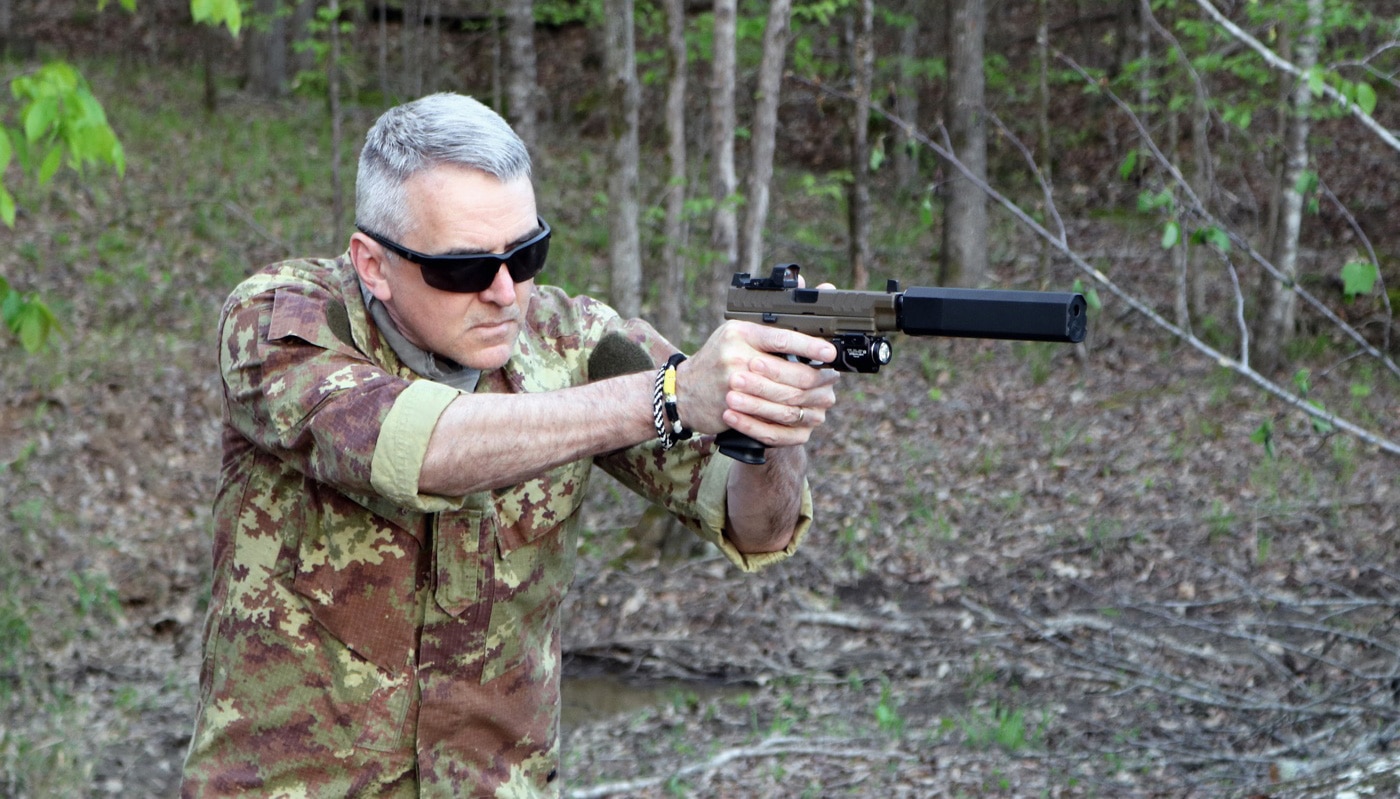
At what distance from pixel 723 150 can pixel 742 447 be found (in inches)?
246

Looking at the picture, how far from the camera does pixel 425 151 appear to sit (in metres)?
2.22

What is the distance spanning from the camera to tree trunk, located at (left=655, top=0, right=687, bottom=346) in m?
8.42

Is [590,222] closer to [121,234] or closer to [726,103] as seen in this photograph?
[121,234]

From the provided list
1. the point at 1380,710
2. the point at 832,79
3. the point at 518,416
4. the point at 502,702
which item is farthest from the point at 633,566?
the point at 832,79

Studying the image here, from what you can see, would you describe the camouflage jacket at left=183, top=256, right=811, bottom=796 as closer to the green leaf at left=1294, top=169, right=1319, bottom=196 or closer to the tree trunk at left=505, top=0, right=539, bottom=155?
the green leaf at left=1294, top=169, right=1319, bottom=196

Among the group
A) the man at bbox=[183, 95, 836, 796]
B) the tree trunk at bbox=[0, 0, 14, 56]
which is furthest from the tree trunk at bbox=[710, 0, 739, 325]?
the tree trunk at bbox=[0, 0, 14, 56]

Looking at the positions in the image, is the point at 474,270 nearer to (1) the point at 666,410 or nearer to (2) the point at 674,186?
(1) the point at 666,410

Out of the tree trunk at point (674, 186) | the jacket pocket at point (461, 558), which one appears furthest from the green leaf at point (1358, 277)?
the tree trunk at point (674, 186)

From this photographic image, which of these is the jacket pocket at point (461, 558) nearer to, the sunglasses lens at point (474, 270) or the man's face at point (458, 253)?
the man's face at point (458, 253)

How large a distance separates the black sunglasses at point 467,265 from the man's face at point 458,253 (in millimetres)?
15

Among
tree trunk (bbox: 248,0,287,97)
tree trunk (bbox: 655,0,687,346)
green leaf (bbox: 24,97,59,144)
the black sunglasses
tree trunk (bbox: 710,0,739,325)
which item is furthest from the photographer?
tree trunk (bbox: 248,0,287,97)

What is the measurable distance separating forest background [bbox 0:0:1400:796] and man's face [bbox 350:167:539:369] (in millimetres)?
1797

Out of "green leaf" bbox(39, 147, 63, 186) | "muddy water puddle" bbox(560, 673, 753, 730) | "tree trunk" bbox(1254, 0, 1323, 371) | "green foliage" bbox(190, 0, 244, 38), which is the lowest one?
"muddy water puddle" bbox(560, 673, 753, 730)

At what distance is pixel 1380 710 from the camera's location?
4199 millimetres
